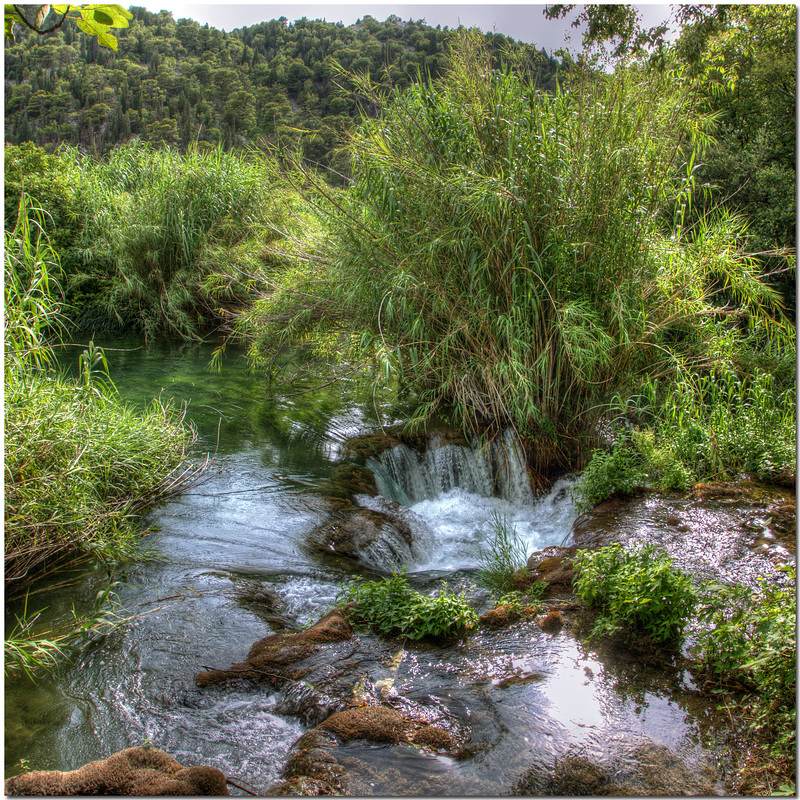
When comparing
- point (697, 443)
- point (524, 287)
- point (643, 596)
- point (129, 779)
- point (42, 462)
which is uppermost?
point (524, 287)

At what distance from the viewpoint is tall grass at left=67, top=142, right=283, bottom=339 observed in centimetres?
1139

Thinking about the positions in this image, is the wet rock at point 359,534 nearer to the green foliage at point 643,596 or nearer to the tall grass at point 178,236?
the green foliage at point 643,596

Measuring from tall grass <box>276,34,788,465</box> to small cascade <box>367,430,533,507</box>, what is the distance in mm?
268

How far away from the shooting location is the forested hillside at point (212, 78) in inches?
237

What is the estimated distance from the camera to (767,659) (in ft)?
7.72

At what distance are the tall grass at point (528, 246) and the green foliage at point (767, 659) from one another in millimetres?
3054

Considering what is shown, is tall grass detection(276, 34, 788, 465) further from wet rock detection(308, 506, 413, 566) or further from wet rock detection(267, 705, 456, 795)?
wet rock detection(267, 705, 456, 795)

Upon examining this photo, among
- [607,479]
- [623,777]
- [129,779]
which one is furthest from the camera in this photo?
[607,479]

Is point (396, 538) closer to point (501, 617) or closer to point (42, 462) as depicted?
point (501, 617)

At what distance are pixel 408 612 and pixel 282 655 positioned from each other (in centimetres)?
77

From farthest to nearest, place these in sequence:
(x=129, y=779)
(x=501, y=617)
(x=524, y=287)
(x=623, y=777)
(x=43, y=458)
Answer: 1. (x=524, y=287)
2. (x=43, y=458)
3. (x=501, y=617)
4. (x=623, y=777)
5. (x=129, y=779)

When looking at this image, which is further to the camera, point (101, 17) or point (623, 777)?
point (623, 777)

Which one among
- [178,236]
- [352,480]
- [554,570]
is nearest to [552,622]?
[554,570]

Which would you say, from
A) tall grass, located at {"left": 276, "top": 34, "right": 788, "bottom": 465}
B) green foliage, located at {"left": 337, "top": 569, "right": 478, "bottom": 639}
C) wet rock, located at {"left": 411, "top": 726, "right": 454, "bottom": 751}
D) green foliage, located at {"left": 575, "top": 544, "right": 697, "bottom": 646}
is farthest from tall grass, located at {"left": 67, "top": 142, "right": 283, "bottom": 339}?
wet rock, located at {"left": 411, "top": 726, "right": 454, "bottom": 751}
